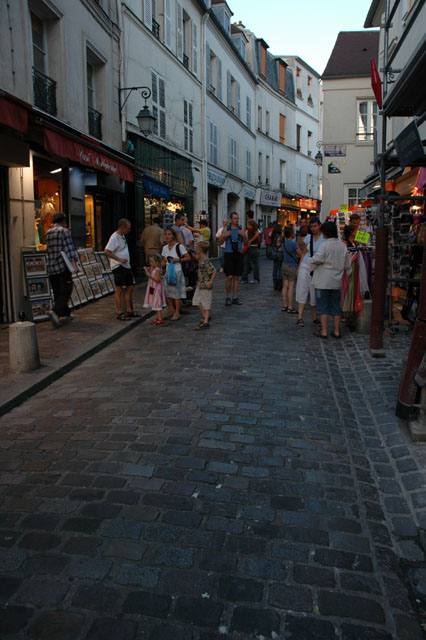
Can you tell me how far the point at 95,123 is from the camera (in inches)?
518

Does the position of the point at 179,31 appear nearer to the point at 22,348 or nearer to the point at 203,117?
the point at 203,117

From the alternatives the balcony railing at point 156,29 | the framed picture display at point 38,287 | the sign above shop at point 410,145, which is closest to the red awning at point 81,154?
the framed picture display at point 38,287

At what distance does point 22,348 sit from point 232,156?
23.9 metres

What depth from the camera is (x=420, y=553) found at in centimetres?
275

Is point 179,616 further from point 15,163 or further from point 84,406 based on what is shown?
point 15,163

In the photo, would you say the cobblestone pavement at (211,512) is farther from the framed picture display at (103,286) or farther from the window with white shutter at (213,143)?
the window with white shutter at (213,143)

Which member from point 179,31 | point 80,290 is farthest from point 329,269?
point 179,31

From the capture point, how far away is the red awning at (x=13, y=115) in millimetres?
6676

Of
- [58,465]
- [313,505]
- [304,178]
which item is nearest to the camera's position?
[313,505]

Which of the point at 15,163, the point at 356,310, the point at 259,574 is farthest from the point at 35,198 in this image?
the point at 259,574

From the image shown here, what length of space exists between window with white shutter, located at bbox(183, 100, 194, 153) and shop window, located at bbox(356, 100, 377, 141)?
7293 mm

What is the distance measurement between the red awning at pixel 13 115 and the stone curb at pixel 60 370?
9.65ft

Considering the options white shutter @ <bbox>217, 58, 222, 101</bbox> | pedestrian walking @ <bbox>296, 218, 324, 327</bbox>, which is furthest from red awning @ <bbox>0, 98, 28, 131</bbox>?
white shutter @ <bbox>217, 58, 222, 101</bbox>

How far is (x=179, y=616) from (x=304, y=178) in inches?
1706
